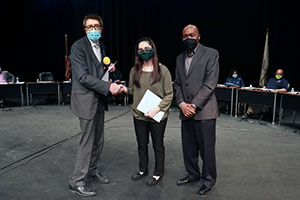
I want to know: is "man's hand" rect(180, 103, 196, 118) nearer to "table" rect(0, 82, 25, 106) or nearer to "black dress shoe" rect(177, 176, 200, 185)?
"black dress shoe" rect(177, 176, 200, 185)

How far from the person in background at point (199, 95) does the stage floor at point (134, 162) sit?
1.30 feet

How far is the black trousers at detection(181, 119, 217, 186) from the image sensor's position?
95.0 inches

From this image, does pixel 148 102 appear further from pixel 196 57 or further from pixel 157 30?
pixel 157 30

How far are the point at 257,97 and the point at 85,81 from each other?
15.1 feet

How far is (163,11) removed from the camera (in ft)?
30.8

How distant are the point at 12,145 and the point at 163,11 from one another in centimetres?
710

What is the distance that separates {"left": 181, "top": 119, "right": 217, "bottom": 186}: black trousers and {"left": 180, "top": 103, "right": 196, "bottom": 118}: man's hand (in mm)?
117

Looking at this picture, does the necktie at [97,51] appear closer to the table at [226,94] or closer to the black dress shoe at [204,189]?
the black dress shoe at [204,189]

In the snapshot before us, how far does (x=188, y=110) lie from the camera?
2.37 meters

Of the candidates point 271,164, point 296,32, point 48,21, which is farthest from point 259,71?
point 48,21

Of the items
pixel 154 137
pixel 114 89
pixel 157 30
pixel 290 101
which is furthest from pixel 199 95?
pixel 157 30

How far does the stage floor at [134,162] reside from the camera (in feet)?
8.26

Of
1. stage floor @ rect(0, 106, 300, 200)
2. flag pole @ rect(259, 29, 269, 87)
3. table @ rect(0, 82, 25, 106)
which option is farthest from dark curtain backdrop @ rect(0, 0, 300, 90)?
stage floor @ rect(0, 106, 300, 200)

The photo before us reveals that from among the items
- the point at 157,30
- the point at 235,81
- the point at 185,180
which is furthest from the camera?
the point at 157,30
